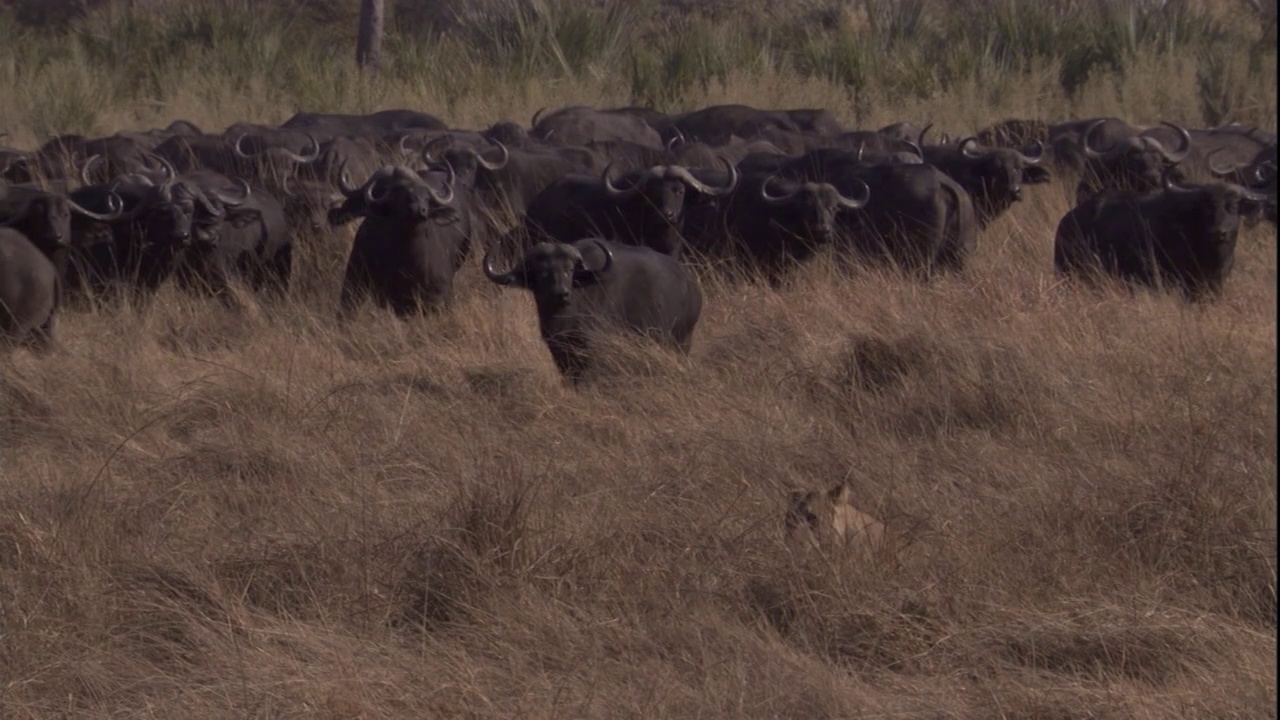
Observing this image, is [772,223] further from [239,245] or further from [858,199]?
[239,245]

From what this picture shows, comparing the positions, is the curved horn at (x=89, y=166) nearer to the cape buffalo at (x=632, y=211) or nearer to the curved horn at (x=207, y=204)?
the curved horn at (x=207, y=204)

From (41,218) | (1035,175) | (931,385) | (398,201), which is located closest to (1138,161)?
(1035,175)

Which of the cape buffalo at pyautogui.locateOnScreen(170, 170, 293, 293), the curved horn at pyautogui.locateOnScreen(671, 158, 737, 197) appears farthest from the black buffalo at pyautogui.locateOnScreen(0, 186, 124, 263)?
the curved horn at pyautogui.locateOnScreen(671, 158, 737, 197)

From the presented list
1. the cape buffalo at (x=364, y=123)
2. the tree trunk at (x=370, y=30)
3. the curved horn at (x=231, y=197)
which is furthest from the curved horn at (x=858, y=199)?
the tree trunk at (x=370, y=30)

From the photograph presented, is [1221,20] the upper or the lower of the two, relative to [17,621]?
lower

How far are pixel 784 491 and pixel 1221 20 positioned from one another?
17608 millimetres

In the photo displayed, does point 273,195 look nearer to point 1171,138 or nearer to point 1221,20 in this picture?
point 1171,138

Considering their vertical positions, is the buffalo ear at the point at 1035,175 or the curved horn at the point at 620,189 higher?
the curved horn at the point at 620,189

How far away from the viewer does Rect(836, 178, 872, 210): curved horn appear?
10.5 m

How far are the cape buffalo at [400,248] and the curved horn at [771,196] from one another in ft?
6.25

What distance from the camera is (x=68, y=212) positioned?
9.90 metres

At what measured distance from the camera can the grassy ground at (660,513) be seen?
439cm

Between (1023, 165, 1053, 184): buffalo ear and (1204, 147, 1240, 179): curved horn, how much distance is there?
3.71 ft

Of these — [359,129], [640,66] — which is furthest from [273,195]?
[640,66]
